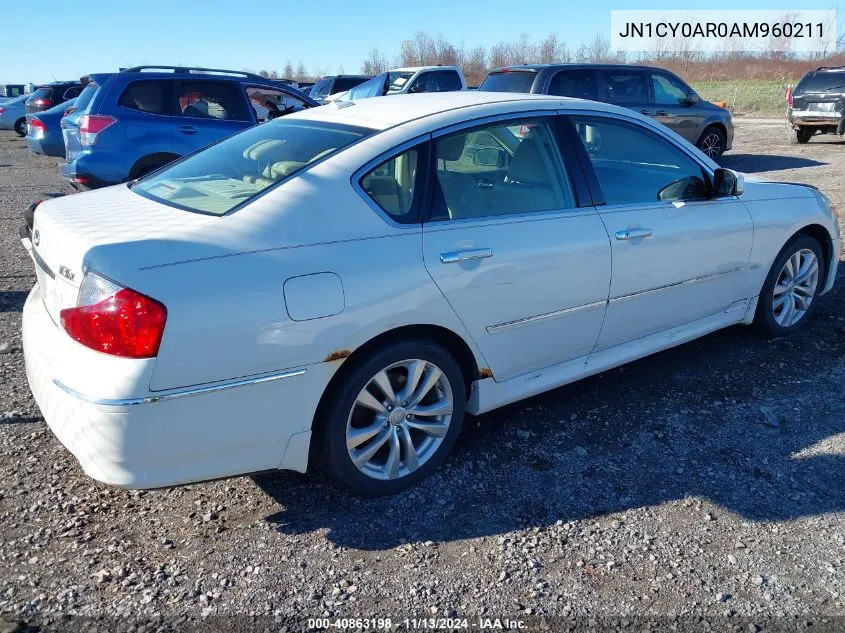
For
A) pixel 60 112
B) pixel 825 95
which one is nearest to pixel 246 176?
pixel 60 112

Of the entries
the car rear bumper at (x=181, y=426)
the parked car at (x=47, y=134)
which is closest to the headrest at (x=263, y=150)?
the car rear bumper at (x=181, y=426)

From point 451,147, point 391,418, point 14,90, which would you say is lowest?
point 14,90

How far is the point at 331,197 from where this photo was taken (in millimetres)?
3043

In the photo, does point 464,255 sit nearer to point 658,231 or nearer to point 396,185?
point 396,185

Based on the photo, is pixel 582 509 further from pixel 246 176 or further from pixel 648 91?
pixel 648 91

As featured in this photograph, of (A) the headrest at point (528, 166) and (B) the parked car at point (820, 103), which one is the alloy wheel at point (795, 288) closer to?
(A) the headrest at point (528, 166)

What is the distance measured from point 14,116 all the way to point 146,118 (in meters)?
18.8

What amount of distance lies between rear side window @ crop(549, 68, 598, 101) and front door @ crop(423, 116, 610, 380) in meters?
8.14

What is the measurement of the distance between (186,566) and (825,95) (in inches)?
706

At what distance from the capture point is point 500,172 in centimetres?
365

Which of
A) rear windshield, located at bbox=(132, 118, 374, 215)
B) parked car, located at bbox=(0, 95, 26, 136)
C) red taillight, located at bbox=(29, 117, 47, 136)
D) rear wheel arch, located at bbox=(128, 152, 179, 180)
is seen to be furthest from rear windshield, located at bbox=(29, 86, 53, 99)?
rear windshield, located at bbox=(132, 118, 374, 215)

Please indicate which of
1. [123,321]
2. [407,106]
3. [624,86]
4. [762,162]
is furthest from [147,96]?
[762,162]

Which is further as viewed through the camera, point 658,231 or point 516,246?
point 658,231

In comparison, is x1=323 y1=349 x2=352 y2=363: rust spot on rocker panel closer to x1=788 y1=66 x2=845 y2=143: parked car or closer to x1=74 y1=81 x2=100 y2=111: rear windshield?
x1=74 y1=81 x2=100 y2=111: rear windshield
